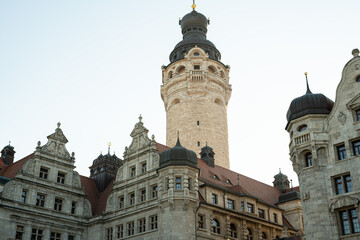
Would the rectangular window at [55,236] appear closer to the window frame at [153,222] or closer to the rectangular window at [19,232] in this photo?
the rectangular window at [19,232]

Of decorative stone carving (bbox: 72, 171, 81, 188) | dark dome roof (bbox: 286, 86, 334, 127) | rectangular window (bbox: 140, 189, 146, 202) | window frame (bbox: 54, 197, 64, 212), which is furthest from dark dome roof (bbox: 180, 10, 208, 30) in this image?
dark dome roof (bbox: 286, 86, 334, 127)

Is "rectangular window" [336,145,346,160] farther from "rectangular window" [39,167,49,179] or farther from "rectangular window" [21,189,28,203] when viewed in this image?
"rectangular window" [21,189,28,203]

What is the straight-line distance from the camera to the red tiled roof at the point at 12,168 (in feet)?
160

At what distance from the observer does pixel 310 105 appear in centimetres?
3603

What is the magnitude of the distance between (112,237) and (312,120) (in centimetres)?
2217

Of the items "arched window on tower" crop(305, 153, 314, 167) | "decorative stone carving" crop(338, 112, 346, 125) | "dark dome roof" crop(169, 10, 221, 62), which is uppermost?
"dark dome roof" crop(169, 10, 221, 62)

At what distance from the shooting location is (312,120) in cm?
3544

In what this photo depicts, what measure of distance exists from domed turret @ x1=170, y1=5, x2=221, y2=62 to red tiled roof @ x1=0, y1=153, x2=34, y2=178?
29.1 metres

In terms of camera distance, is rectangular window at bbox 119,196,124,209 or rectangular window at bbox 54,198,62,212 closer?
rectangular window at bbox 119,196,124,209

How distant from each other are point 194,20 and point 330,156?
48.0 m

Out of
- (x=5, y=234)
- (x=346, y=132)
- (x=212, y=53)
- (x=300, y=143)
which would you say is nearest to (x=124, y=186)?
(x=5, y=234)

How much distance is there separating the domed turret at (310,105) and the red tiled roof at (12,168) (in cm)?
2823

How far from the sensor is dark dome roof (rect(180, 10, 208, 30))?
253ft

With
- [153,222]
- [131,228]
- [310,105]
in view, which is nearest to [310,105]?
[310,105]
